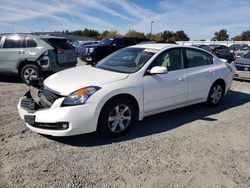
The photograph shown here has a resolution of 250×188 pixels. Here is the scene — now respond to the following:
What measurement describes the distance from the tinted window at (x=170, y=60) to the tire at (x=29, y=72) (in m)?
4.54

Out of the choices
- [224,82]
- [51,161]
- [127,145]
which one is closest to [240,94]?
[224,82]

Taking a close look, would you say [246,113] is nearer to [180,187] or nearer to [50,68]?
[180,187]

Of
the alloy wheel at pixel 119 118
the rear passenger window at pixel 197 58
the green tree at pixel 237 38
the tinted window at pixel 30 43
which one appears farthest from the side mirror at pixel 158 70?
the green tree at pixel 237 38

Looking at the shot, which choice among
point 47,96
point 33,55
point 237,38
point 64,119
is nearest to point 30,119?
point 47,96

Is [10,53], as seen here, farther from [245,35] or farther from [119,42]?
[245,35]

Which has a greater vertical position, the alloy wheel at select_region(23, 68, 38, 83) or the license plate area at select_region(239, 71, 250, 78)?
the alloy wheel at select_region(23, 68, 38, 83)

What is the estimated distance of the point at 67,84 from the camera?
4020 mm

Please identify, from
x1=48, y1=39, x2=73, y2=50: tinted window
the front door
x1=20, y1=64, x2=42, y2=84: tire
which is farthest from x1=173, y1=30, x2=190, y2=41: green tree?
the front door

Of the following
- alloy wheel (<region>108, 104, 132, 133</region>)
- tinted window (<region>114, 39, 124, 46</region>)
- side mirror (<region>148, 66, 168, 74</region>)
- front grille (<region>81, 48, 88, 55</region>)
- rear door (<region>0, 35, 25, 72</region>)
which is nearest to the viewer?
alloy wheel (<region>108, 104, 132, 133</region>)

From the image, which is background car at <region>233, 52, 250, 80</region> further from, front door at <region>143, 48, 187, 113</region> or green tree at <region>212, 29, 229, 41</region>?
green tree at <region>212, 29, 229, 41</region>

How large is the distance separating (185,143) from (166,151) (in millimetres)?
467

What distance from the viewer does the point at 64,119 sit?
3637mm

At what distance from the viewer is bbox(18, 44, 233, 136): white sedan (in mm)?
3725

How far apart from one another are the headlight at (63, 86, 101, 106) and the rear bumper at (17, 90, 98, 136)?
0.06 m
